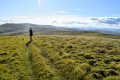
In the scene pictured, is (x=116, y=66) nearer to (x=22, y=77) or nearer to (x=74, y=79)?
A: (x=74, y=79)

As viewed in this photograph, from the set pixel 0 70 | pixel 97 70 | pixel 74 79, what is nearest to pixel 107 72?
pixel 97 70

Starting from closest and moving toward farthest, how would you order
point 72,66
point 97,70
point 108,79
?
point 108,79
point 97,70
point 72,66

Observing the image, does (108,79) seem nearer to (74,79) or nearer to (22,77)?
(74,79)

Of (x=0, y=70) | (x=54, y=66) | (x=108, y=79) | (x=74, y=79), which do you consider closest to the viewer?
(x=108, y=79)

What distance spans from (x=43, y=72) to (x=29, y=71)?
194 cm

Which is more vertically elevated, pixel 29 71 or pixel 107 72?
pixel 107 72

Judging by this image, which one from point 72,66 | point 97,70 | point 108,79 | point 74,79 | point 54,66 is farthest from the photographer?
point 54,66

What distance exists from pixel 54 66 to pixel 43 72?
87.9 inches

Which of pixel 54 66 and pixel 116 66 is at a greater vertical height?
pixel 116 66

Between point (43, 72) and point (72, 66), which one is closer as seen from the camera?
point (43, 72)

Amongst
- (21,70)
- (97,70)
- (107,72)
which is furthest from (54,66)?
(107,72)

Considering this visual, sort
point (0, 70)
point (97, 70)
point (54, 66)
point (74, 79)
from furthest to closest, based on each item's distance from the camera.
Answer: point (54, 66) → point (0, 70) → point (97, 70) → point (74, 79)

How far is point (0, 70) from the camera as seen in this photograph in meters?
11.1

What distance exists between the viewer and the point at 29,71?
11336 millimetres
